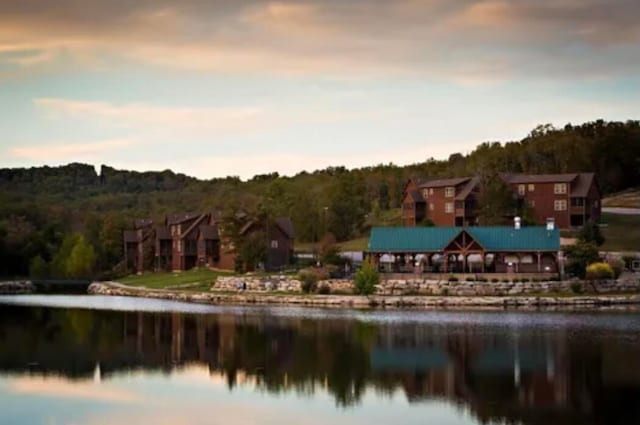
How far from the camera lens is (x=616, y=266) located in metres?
69.2

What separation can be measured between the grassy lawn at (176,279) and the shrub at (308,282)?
473 inches

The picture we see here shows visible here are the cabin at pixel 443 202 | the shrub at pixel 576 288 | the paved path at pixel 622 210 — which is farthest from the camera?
the paved path at pixel 622 210

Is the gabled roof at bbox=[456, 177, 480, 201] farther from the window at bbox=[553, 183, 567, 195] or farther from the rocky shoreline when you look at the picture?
the rocky shoreline

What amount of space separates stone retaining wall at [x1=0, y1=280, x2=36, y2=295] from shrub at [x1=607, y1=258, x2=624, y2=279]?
60.2m

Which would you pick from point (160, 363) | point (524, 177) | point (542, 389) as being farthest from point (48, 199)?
point (542, 389)

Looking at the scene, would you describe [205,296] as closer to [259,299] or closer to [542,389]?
Answer: [259,299]

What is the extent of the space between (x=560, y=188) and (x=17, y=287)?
2252 inches

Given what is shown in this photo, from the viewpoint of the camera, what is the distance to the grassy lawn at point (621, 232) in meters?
81.0

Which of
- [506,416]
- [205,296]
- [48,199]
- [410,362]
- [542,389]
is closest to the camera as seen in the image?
[506,416]

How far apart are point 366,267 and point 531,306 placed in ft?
40.4

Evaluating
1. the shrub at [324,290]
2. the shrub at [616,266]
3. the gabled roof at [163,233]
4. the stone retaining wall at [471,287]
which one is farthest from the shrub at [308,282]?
the gabled roof at [163,233]

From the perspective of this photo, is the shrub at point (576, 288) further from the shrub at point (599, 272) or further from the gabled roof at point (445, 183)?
the gabled roof at point (445, 183)

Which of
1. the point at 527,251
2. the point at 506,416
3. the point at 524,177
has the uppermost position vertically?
the point at 524,177

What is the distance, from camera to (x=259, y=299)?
237 feet
